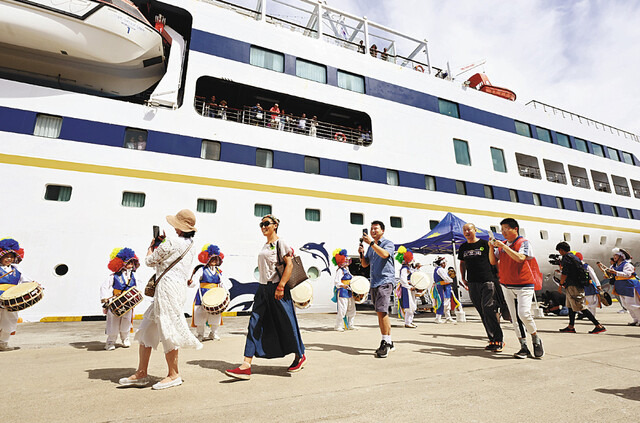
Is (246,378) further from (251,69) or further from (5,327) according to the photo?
(251,69)

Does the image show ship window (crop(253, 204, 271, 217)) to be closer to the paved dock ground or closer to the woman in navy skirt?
the paved dock ground

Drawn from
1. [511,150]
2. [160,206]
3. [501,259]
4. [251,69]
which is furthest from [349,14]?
[501,259]

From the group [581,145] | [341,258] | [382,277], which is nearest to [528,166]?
[581,145]

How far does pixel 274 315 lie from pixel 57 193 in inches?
338

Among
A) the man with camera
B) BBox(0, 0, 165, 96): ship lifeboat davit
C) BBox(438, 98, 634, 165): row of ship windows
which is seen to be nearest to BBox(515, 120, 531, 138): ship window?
BBox(438, 98, 634, 165): row of ship windows

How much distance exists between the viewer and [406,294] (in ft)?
25.7

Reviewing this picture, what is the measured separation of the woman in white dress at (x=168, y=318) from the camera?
2.75m

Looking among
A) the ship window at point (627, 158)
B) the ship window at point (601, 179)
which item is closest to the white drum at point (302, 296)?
the ship window at point (601, 179)

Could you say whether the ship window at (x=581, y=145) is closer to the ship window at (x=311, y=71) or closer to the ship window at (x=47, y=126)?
the ship window at (x=311, y=71)

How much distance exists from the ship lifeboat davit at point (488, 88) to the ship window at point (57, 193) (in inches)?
823

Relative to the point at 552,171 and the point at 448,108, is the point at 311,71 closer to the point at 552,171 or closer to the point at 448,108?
the point at 448,108

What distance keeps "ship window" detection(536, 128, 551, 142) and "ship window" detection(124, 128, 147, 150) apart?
20791mm

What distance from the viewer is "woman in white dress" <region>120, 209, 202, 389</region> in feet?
9.03

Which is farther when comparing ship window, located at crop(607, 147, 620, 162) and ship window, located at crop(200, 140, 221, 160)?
ship window, located at crop(607, 147, 620, 162)
